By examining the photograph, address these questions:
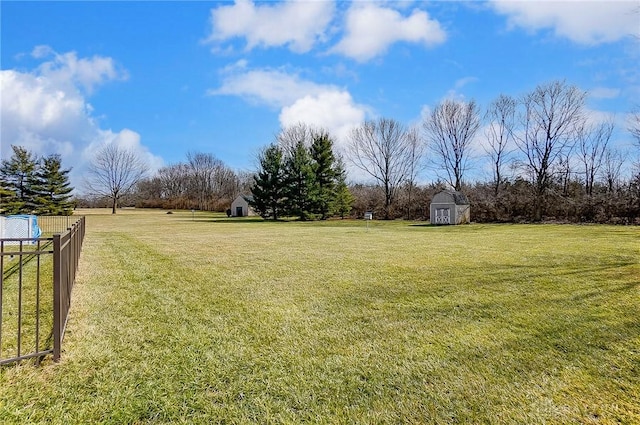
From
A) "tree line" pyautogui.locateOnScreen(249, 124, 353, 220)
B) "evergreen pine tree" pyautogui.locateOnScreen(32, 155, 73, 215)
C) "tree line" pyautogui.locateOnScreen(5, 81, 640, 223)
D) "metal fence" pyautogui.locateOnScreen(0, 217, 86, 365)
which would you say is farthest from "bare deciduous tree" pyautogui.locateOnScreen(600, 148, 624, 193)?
"evergreen pine tree" pyautogui.locateOnScreen(32, 155, 73, 215)

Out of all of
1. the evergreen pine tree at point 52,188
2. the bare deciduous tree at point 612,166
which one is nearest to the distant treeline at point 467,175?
the bare deciduous tree at point 612,166

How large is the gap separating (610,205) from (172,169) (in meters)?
57.8

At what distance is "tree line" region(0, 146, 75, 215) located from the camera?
3147 centimetres

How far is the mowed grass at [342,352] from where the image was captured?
2.17 m

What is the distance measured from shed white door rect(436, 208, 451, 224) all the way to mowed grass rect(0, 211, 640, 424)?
56.4 ft

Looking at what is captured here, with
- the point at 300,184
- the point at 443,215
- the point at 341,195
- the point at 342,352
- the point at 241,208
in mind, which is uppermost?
the point at 300,184

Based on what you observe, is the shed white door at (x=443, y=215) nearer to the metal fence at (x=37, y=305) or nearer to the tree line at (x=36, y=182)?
the metal fence at (x=37, y=305)

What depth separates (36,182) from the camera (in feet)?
107

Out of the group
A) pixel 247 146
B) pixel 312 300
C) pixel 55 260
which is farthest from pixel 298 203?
pixel 55 260

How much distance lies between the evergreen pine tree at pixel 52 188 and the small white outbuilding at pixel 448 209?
3418 cm

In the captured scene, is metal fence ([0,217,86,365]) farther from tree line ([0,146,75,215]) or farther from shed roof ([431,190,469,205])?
tree line ([0,146,75,215])

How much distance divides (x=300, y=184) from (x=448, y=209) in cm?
1173

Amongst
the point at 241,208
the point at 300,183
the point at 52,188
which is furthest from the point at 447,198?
the point at 52,188

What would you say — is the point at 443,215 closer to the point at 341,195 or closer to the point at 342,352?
the point at 341,195
